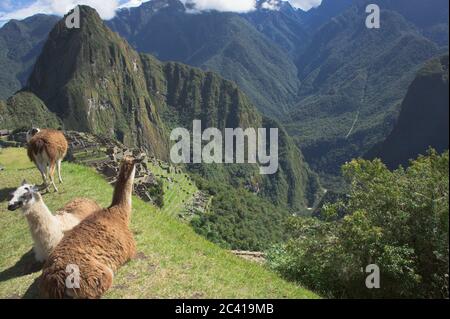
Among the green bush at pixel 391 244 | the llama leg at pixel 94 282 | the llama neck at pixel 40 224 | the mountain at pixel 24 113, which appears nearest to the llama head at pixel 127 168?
the llama neck at pixel 40 224

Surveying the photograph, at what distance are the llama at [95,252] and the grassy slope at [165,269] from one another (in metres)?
0.37

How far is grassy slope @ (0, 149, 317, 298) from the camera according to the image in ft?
27.0

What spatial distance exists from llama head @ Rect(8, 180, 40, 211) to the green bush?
22.5ft

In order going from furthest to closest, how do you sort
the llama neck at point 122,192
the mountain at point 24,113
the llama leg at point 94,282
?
the mountain at point 24,113
the llama neck at point 122,192
the llama leg at point 94,282

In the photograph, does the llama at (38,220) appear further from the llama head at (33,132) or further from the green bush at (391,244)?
the green bush at (391,244)

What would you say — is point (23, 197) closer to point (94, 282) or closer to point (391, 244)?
point (94, 282)

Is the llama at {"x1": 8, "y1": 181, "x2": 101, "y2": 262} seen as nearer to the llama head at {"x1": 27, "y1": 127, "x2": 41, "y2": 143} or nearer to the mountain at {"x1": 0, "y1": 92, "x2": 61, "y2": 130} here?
the llama head at {"x1": 27, "y1": 127, "x2": 41, "y2": 143}

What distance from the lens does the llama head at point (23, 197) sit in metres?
9.05

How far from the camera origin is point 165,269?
29.8ft
